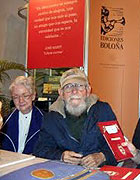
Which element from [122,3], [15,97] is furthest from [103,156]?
[122,3]

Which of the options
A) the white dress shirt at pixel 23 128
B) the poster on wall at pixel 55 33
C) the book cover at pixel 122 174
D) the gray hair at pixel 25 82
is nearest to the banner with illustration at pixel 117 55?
the poster on wall at pixel 55 33

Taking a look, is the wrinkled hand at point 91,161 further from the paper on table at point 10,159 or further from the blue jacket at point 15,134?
the blue jacket at point 15,134

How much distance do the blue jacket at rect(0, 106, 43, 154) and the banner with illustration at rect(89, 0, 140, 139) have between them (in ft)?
4.11

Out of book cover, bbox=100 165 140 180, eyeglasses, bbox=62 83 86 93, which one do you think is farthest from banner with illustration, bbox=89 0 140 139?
book cover, bbox=100 165 140 180

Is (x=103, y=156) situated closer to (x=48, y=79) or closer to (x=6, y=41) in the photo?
(x=48, y=79)

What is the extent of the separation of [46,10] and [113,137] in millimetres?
2317

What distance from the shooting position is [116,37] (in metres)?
3.70

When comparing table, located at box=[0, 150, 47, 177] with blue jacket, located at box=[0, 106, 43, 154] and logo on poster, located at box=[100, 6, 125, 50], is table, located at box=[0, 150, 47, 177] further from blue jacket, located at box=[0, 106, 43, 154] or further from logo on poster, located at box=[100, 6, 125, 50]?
logo on poster, located at box=[100, 6, 125, 50]

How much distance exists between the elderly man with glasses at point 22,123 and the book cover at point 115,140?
970 mm

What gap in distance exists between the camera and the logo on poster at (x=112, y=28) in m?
3.63

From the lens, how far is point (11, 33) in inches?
198

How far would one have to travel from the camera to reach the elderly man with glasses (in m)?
2.44

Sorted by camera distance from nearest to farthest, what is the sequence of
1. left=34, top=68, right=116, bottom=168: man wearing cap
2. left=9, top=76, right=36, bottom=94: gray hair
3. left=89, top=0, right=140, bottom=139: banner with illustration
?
left=34, top=68, right=116, bottom=168: man wearing cap, left=9, top=76, right=36, bottom=94: gray hair, left=89, top=0, right=140, bottom=139: banner with illustration

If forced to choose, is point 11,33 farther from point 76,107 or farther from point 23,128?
point 76,107
